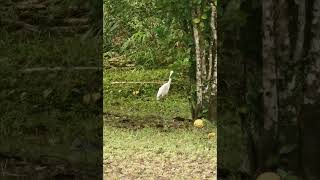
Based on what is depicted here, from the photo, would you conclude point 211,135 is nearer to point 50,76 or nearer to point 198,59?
point 198,59

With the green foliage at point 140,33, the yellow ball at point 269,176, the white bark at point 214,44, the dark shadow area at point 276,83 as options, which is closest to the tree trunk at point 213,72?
the white bark at point 214,44

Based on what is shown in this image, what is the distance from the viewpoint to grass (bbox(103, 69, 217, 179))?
4.27 meters

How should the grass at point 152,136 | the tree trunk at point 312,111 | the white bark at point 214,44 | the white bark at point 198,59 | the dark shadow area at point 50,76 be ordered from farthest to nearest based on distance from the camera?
the white bark at point 198,59 → the white bark at point 214,44 → the dark shadow area at point 50,76 → the grass at point 152,136 → the tree trunk at point 312,111

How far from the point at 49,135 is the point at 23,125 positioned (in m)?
0.22

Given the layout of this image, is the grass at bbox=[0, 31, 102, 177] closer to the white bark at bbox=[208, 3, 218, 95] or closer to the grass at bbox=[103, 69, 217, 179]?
the grass at bbox=[103, 69, 217, 179]

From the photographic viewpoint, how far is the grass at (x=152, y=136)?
A: 4.27 meters

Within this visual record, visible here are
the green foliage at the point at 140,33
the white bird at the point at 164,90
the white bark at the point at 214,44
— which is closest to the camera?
the white bark at the point at 214,44

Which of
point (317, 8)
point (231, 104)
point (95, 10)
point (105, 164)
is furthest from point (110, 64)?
point (317, 8)

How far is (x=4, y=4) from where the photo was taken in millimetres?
4781

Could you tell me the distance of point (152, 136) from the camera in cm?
525

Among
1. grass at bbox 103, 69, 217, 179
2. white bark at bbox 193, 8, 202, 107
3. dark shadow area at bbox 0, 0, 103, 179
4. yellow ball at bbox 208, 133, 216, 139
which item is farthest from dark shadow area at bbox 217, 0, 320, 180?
white bark at bbox 193, 8, 202, 107

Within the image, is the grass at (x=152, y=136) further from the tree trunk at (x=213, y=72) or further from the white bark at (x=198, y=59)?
the white bark at (x=198, y=59)

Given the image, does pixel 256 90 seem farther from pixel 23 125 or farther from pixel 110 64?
pixel 110 64

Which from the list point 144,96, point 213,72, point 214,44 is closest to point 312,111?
point 214,44
